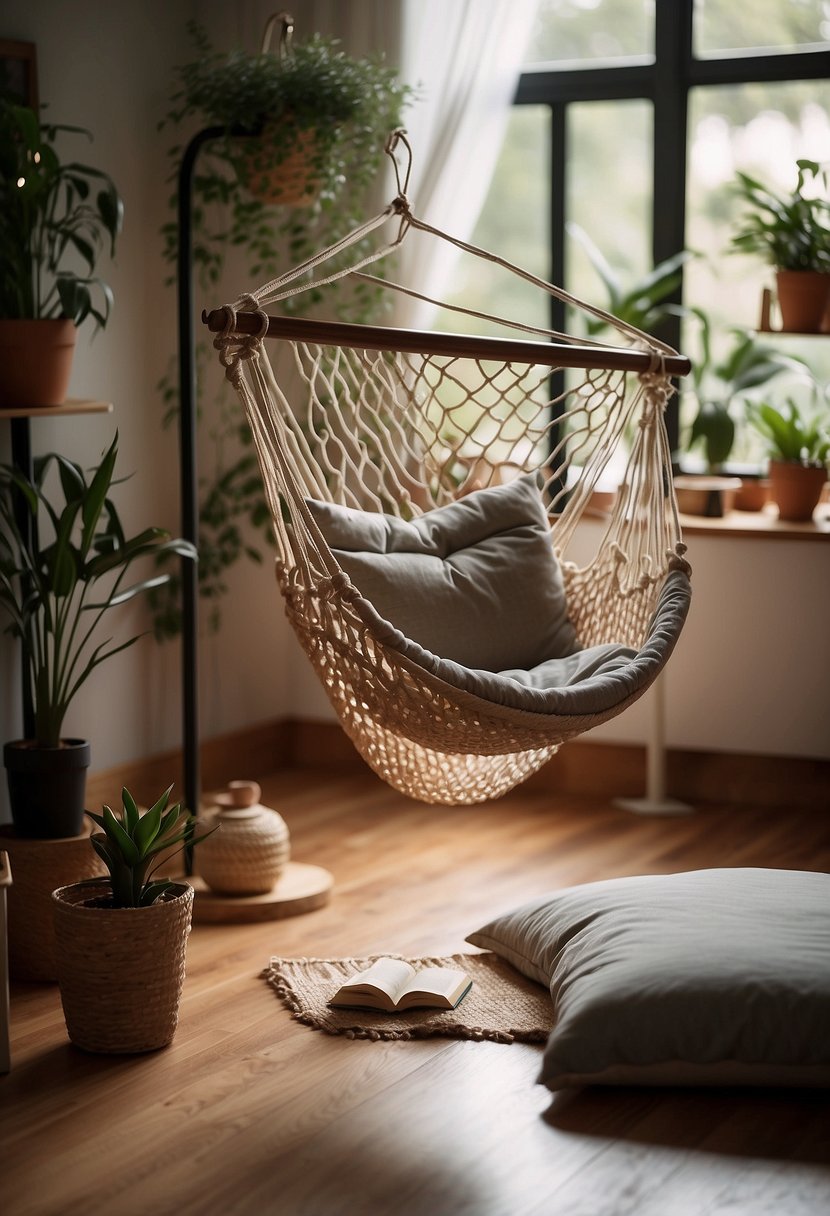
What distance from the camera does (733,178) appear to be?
3930 millimetres

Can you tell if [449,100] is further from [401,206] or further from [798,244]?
[401,206]

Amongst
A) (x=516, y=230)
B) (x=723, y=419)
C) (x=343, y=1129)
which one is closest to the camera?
(x=343, y=1129)

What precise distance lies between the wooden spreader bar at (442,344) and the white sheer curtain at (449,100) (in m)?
1.05

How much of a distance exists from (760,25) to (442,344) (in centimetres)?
168

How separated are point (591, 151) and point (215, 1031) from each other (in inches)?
99.0

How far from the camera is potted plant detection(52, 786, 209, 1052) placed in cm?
239

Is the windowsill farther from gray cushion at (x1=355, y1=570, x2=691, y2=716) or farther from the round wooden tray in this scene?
the round wooden tray

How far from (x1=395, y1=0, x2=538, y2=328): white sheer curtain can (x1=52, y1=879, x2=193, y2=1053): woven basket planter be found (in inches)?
75.2

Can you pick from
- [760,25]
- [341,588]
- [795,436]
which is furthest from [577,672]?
[760,25]

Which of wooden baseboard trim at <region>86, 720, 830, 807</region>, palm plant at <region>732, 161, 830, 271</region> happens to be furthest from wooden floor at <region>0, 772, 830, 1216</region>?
palm plant at <region>732, 161, 830, 271</region>

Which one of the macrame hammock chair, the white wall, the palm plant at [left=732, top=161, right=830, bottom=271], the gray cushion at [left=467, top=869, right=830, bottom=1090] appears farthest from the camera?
the palm plant at [left=732, top=161, right=830, bottom=271]

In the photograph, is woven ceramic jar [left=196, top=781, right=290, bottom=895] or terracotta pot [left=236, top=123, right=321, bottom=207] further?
terracotta pot [left=236, top=123, right=321, bottom=207]

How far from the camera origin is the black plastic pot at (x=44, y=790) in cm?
283

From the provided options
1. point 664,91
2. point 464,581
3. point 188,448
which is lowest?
point 464,581
